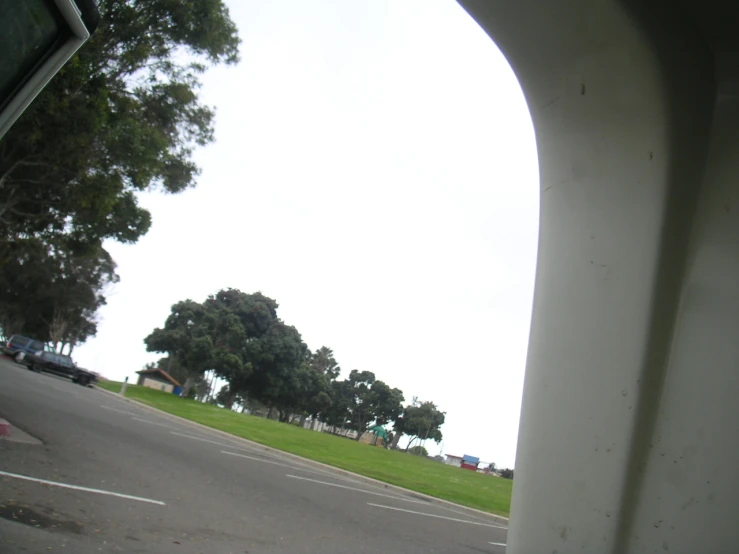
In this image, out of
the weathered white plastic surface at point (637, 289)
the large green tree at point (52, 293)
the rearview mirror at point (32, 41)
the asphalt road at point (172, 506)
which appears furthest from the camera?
the large green tree at point (52, 293)

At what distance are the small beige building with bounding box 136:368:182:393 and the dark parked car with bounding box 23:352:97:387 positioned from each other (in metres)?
15.5

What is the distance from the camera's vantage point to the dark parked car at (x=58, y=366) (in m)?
31.3

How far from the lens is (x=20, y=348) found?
3641 cm

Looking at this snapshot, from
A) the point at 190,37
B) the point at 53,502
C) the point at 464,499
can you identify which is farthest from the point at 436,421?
the point at 53,502

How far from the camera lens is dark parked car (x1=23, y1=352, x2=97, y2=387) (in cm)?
3130

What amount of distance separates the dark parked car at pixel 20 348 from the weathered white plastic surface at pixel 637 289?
39298 mm

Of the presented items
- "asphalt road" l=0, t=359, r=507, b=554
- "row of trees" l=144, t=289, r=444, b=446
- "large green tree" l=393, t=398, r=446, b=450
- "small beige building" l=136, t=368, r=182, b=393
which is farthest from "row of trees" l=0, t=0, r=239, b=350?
"large green tree" l=393, t=398, r=446, b=450

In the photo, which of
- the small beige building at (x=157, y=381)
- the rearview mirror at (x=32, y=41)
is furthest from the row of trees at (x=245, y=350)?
the rearview mirror at (x=32, y=41)

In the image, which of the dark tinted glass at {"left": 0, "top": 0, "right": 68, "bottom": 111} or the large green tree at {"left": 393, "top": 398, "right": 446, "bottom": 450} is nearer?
the dark tinted glass at {"left": 0, "top": 0, "right": 68, "bottom": 111}

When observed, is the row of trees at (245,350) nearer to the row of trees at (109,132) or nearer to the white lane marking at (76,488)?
the row of trees at (109,132)

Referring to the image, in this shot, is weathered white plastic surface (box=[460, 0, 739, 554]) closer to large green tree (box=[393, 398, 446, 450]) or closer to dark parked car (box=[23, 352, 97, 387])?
dark parked car (box=[23, 352, 97, 387])

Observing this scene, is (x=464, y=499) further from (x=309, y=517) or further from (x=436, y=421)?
(x=436, y=421)

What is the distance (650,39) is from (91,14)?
181 centimetres

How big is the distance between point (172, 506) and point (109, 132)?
25.9 feet
